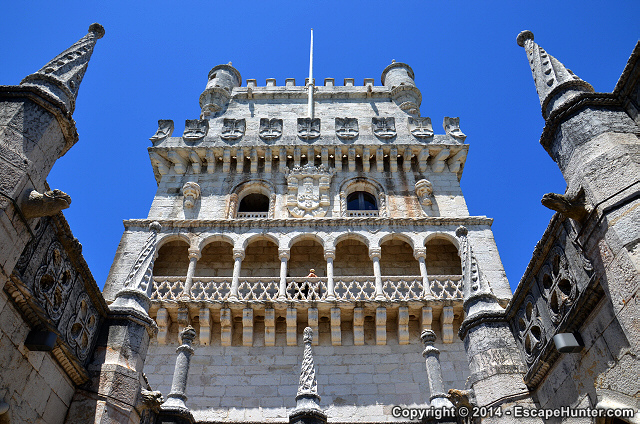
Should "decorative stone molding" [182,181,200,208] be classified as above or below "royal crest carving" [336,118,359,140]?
below

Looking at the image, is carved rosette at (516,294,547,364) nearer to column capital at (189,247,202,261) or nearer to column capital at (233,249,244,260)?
column capital at (233,249,244,260)

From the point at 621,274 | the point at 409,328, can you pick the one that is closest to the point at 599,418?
the point at 621,274

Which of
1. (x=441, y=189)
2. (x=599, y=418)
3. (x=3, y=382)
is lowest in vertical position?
(x=599, y=418)

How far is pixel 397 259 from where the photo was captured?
683 inches

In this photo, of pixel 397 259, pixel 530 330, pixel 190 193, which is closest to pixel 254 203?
pixel 190 193

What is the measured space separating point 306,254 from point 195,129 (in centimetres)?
763

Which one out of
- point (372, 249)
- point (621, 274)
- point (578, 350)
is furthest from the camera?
point (372, 249)

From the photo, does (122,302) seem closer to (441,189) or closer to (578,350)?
(578,350)

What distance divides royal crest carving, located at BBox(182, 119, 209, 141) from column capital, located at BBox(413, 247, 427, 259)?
10050mm

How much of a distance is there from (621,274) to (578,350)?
1.42 meters

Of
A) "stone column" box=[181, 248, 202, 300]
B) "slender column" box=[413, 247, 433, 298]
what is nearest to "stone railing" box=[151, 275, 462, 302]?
"slender column" box=[413, 247, 433, 298]

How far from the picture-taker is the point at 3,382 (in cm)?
567

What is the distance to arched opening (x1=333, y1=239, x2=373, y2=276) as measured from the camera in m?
17.0

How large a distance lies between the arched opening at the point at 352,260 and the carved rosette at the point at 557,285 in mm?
10192
